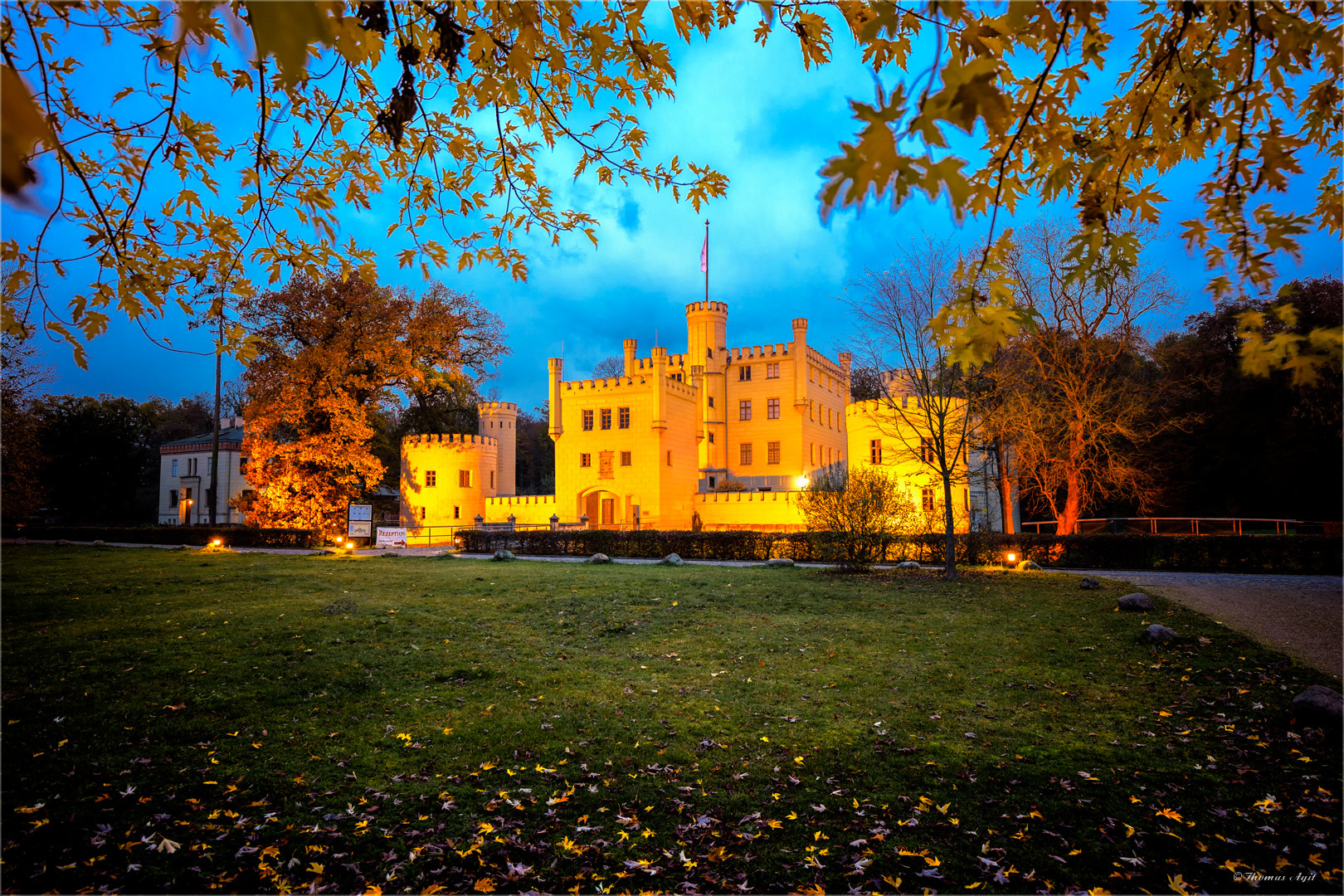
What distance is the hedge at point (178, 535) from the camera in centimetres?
2522

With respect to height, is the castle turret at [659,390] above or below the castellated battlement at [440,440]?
above

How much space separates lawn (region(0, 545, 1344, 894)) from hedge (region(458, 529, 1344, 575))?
349 inches

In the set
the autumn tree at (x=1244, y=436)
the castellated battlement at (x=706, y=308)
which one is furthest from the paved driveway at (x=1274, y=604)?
the castellated battlement at (x=706, y=308)

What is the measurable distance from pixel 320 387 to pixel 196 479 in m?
24.6

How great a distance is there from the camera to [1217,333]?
24.6 m

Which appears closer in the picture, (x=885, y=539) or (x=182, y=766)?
(x=182, y=766)

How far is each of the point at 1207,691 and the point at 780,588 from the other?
740 cm

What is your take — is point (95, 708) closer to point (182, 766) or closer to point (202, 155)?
point (182, 766)

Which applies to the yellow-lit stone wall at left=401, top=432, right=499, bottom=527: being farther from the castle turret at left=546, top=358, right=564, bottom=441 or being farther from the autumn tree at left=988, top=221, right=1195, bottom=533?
the autumn tree at left=988, top=221, right=1195, bottom=533

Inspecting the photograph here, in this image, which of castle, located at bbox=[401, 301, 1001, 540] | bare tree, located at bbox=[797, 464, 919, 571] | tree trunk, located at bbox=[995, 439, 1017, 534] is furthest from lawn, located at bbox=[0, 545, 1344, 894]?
castle, located at bbox=[401, 301, 1001, 540]

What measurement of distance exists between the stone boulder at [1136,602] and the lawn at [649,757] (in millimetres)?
669

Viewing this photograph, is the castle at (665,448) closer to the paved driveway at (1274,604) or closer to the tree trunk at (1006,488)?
the tree trunk at (1006,488)

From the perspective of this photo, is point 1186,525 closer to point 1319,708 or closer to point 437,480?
point 1319,708

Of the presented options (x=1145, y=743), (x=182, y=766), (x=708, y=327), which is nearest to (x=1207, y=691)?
(x=1145, y=743)
